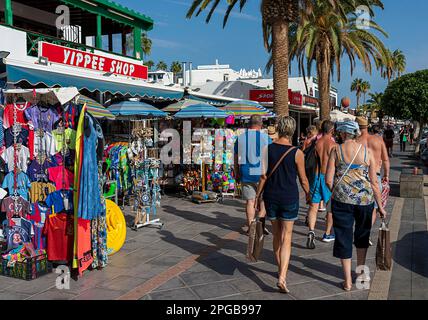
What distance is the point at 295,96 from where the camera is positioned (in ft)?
84.7

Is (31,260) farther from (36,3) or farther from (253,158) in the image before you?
(36,3)

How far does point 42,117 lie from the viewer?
5.23 meters

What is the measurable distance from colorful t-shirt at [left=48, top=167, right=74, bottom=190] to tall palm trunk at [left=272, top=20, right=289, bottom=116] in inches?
364

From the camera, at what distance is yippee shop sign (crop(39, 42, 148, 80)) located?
33.5 feet

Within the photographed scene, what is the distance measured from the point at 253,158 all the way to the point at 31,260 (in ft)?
10.3

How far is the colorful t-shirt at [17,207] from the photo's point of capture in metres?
5.19

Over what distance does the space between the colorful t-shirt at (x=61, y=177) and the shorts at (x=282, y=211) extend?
2423 mm

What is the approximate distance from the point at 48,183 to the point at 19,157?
1.59 feet

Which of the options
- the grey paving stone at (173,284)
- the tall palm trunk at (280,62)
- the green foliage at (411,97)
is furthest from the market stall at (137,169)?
the green foliage at (411,97)

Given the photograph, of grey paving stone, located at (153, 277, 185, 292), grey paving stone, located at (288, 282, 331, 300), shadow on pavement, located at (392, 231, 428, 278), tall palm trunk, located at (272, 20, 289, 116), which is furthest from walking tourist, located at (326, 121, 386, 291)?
tall palm trunk, located at (272, 20, 289, 116)

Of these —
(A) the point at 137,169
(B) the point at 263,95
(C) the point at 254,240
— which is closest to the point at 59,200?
(A) the point at 137,169
